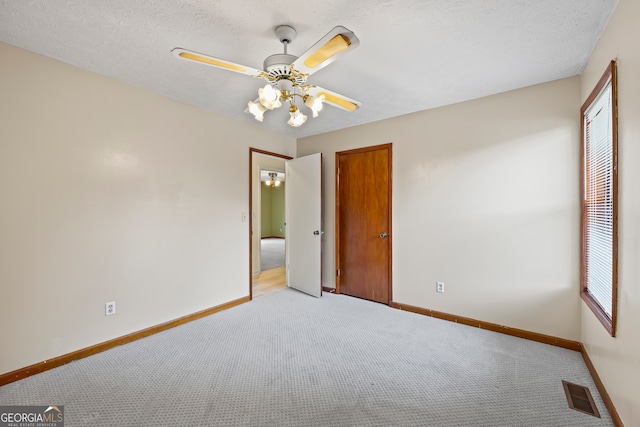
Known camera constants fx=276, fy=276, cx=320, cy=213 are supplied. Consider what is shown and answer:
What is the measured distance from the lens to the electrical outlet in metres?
2.41

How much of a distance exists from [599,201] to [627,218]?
67 centimetres

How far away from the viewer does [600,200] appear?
6.56 ft

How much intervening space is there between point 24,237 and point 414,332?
3334 mm

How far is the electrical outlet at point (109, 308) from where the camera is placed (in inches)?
94.8

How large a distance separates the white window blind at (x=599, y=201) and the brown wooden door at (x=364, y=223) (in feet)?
5.90

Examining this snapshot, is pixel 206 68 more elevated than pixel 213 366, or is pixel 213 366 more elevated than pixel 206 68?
pixel 206 68

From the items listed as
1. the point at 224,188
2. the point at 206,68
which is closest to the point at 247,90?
the point at 206,68

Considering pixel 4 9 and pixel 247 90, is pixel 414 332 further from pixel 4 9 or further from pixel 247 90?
pixel 4 9

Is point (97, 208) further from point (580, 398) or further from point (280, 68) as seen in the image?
point (580, 398)

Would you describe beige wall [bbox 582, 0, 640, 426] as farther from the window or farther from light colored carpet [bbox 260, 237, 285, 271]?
light colored carpet [bbox 260, 237, 285, 271]

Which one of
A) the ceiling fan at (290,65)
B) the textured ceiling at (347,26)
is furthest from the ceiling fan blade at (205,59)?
the textured ceiling at (347,26)

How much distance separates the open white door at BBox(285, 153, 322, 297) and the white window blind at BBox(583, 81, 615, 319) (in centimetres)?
270

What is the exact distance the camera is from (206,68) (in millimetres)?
2230

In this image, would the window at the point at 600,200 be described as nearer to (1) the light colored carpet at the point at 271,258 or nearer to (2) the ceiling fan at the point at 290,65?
(2) the ceiling fan at the point at 290,65
